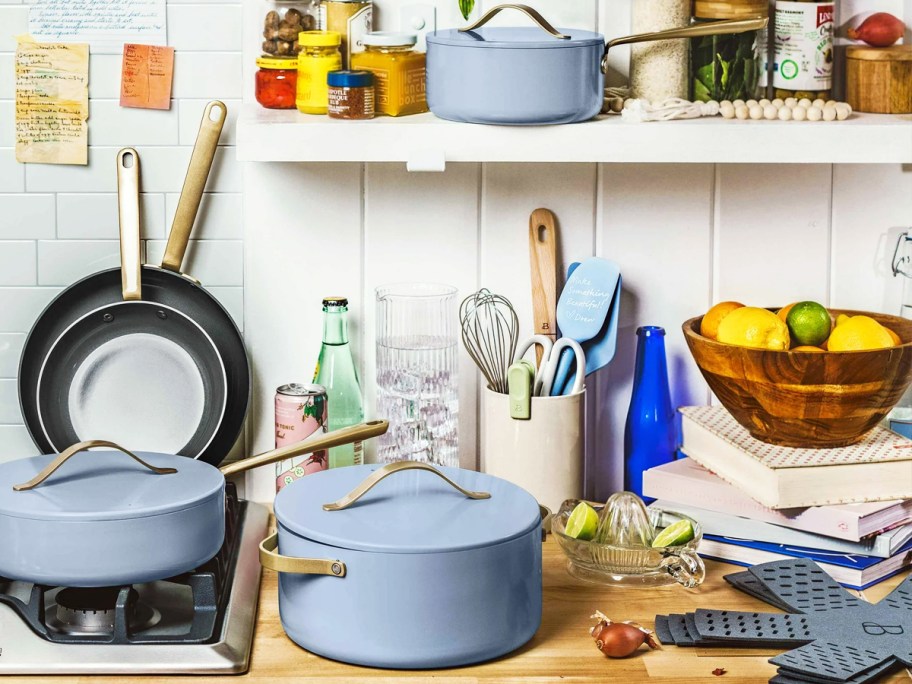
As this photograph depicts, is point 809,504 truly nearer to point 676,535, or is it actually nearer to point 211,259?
point 676,535

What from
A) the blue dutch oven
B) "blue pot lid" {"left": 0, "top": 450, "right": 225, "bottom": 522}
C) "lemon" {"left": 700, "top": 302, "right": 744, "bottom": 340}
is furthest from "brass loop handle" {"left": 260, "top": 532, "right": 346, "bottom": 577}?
"lemon" {"left": 700, "top": 302, "right": 744, "bottom": 340}

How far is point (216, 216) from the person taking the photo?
5.25 ft

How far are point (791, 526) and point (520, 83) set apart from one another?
0.59 meters

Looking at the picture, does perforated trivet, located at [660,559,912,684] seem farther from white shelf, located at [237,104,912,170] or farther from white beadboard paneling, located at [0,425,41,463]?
white beadboard paneling, located at [0,425,41,463]

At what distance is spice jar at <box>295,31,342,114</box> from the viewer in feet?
4.65

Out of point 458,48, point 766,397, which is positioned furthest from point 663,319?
point 458,48

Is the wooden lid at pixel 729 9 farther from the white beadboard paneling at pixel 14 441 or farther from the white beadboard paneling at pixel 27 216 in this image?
the white beadboard paneling at pixel 14 441

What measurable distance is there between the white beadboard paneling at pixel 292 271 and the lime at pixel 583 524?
0.39m

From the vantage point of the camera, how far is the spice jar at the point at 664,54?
1428mm

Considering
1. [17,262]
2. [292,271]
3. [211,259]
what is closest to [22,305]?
[17,262]

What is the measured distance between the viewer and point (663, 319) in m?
1.63

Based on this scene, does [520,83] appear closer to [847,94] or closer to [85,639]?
[847,94]

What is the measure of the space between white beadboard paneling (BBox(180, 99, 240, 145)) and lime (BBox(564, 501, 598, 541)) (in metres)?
0.67

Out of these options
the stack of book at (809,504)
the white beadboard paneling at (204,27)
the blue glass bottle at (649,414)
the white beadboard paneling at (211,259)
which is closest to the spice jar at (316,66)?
the white beadboard paneling at (204,27)
